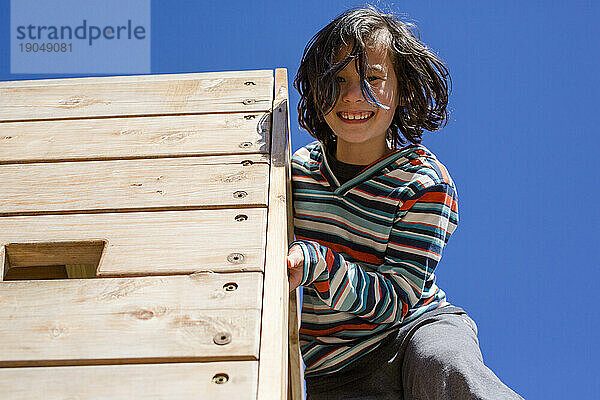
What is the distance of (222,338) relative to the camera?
35.9 inches

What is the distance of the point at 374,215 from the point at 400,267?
0.39 ft

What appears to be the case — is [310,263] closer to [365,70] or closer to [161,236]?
[161,236]

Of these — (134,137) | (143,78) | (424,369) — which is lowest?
(424,369)

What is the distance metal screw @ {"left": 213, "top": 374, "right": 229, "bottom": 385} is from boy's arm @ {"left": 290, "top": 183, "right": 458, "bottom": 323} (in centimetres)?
47

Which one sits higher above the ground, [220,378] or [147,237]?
[147,237]

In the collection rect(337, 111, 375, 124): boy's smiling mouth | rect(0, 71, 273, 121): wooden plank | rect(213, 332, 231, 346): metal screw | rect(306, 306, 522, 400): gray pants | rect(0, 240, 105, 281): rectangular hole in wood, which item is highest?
rect(0, 71, 273, 121): wooden plank

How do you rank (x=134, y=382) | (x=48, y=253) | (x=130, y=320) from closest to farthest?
(x=134, y=382) < (x=130, y=320) < (x=48, y=253)

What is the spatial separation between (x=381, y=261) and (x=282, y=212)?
15.4 inches

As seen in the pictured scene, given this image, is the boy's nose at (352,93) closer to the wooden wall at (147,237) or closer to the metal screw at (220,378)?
the wooden wall at (147,237)

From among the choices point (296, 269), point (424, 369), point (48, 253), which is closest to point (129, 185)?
point (48, 253)

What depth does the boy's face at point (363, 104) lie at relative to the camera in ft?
5.02

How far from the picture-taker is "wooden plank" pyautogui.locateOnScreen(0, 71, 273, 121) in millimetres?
1559

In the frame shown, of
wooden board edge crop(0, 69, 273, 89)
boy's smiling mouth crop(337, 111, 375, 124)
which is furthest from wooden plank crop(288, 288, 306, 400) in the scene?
wooden board edge crop(0, 69, 273, 89)

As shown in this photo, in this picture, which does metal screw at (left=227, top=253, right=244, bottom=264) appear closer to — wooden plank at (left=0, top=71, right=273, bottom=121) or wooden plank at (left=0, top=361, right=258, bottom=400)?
wooden plank at (left=0, top=361, right=258, bottom=400)
